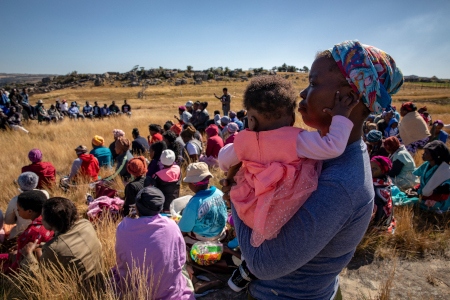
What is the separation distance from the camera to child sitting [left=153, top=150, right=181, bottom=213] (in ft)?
16.8

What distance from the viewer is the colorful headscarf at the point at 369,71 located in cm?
111

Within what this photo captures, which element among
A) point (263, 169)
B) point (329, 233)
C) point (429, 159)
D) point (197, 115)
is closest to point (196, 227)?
point (263, 169)

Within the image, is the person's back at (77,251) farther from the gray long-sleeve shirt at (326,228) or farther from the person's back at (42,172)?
the person's back at (42,172)

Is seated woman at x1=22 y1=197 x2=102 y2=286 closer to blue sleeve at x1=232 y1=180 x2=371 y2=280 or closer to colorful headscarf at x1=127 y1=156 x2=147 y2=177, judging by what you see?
colorful headscarf at x1=127 y1=156 x2=147 y2=177

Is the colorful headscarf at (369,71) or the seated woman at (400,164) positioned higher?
the colorful headscarf at (369,71)

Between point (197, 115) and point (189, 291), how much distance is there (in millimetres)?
9351

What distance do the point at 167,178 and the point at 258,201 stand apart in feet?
13.3

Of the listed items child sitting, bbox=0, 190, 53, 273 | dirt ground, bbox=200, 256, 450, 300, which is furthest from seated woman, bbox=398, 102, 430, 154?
child sitting, bbox=0, 190, 53, 273

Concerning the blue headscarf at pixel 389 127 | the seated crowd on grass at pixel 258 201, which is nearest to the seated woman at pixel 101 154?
the seated crowd on grass at pixel 258 201

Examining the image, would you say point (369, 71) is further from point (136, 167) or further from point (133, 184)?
point (136, 167)

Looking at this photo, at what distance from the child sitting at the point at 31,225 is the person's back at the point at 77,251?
0.81 m

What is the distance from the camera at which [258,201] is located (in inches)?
50.3

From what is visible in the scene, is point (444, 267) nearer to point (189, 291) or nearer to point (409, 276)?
point (409, 276)

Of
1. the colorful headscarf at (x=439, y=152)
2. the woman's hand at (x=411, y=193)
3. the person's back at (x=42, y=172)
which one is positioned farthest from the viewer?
the person's back at (x=42, y=172)
